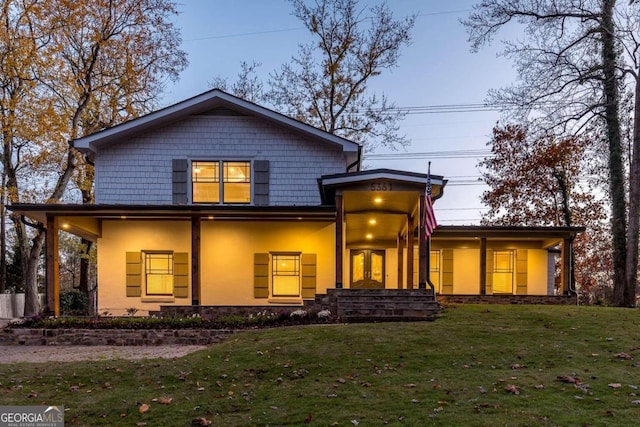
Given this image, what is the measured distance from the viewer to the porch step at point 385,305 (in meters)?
10.8

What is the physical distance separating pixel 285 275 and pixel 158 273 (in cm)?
442

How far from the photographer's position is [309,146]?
1572 centimetres

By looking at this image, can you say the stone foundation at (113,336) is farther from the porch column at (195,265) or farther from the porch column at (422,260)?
the porch column at (422,260)

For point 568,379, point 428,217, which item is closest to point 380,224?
point 428,217

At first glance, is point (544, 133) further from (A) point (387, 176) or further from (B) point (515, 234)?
(A) point (387, 176)

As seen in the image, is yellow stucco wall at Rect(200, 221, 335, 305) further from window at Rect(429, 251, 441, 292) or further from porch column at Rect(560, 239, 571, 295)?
porch column at Rect(560, 239, 571, 295)

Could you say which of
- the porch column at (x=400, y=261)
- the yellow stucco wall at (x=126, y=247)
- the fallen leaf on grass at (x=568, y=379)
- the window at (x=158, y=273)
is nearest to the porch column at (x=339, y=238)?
the porch column at (x=400, y=261)

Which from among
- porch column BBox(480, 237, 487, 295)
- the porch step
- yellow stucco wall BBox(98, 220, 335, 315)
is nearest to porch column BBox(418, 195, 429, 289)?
the porch step

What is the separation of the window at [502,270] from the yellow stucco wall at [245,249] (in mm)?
8071

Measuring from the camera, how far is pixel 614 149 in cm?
1767

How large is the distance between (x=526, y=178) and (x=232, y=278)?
18185 mm

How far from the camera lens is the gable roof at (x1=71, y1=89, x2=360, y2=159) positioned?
1470cm

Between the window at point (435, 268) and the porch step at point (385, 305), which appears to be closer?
the porch step at point (385, 305)

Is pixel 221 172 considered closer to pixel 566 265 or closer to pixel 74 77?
pixel 74 77
